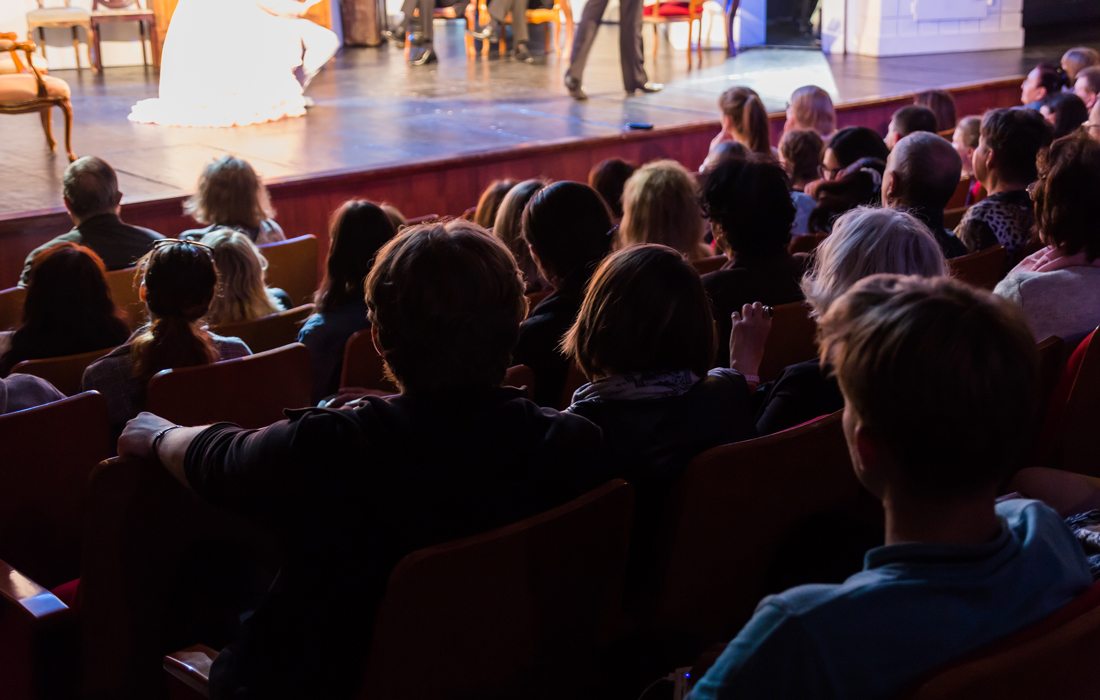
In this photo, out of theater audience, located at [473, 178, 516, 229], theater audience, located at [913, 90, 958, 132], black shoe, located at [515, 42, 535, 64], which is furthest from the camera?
black shoe, located at [515, 42, 535, 64]

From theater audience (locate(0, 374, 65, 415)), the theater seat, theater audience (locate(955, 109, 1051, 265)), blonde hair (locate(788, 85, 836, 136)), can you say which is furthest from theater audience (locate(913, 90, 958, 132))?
the theater seat

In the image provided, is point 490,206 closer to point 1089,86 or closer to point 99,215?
point 99,215

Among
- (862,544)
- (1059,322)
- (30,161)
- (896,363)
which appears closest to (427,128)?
(30,161)

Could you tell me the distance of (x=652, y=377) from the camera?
1.77 m

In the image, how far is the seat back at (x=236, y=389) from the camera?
2.17m

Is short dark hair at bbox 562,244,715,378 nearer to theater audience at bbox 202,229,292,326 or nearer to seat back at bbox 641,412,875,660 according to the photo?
seat back at bbox 641,412,875,660

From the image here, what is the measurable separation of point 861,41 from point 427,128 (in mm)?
5072

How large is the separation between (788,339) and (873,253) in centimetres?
47

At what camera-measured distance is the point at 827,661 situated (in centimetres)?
100

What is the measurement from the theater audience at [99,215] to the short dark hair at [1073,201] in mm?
2747

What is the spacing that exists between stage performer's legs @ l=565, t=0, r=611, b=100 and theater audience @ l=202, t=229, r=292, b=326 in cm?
490

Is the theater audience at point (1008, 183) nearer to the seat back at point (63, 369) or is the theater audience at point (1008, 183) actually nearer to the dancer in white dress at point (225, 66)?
the seat back at point (63, 369)

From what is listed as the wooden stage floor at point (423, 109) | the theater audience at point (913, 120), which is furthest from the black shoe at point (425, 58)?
the theater audience at point (913, 120)

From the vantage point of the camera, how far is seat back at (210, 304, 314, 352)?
281 centimetres
